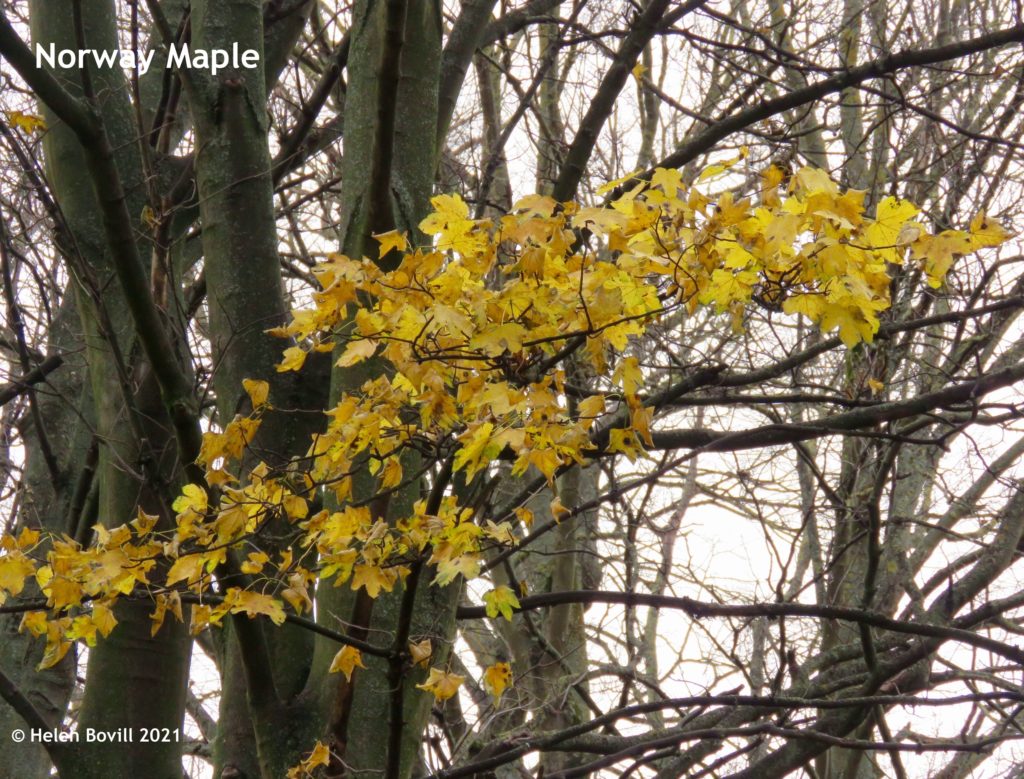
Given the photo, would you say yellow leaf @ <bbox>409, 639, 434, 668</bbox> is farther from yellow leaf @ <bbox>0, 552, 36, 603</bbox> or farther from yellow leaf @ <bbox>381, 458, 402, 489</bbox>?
yellow leaf @ <bbox>0, 552, 36, 603</bbox>

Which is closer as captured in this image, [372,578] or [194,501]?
[372,578]

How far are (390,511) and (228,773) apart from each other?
2.49 feet

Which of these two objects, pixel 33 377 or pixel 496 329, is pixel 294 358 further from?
pixel 33 377

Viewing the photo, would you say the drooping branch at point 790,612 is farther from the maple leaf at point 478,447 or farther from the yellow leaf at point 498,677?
the maple leaf at point 478,447

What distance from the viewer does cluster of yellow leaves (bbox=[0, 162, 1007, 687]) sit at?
63.8 inches

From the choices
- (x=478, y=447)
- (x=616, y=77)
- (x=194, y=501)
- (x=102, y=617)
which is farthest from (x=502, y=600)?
(x=616, y=77)

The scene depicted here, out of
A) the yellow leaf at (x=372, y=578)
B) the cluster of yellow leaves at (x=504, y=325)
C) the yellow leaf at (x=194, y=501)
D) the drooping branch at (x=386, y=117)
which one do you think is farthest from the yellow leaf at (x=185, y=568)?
the drooping branch at (x=386, y=117)

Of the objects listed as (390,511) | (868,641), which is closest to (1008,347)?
(868,641)

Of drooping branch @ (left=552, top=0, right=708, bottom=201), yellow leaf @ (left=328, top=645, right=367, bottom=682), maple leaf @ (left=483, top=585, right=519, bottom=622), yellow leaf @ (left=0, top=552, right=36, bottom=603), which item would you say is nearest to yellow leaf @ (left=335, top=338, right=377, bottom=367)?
maple leaf @ (left=483, top=585, right=519, bottom=622)

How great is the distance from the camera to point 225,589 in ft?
6.70

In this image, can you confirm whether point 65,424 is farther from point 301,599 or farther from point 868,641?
point 868,641

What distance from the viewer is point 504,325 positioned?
162 centimetres

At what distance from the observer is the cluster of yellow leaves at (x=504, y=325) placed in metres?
1.62

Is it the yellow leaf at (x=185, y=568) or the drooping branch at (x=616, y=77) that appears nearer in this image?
the yellow leaf at (x=185, y=568)
